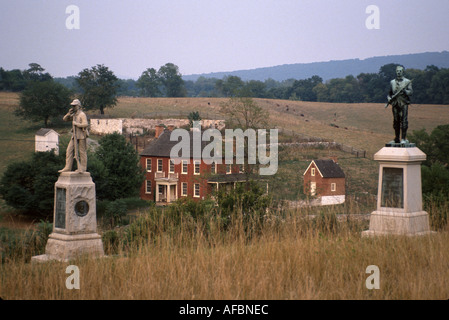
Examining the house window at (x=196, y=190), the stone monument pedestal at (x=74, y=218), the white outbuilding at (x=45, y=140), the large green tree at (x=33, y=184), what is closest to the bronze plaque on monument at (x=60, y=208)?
the stone monument pedestal at (x=74, y=218)

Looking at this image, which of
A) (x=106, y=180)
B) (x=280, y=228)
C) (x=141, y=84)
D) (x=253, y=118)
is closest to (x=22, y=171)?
(x=106, y=180)

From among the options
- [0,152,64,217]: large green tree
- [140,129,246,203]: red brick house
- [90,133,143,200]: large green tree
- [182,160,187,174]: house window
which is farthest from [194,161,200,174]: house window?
[0,152,64,217]: large green tree

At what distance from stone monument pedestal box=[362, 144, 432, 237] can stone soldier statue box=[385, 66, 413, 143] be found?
Answer: 0.56m

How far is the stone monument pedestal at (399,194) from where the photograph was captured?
40.3 feet

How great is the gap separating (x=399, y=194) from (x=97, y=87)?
241ft

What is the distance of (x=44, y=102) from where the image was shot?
7150cm

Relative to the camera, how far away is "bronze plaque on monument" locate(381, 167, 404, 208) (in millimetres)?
12586

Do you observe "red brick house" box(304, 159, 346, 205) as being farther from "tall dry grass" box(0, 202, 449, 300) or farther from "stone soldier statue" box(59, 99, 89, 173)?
"tall dry grass" box(0, 202, 449, 300)

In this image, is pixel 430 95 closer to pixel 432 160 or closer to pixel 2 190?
pixel 432 160

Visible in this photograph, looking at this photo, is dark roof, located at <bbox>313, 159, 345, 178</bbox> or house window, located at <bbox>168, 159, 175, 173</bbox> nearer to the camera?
dark roof, located at <bbox>313, 159, 345, 178</bbox>

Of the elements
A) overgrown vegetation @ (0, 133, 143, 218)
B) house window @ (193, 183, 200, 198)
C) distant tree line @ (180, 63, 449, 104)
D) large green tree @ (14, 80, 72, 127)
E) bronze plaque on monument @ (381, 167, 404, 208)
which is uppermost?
distant tree line @ (180, 63, 449, 104)

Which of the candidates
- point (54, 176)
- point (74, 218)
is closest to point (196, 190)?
point (54, 176)

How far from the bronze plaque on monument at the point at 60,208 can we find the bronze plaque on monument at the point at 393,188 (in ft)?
26.5
